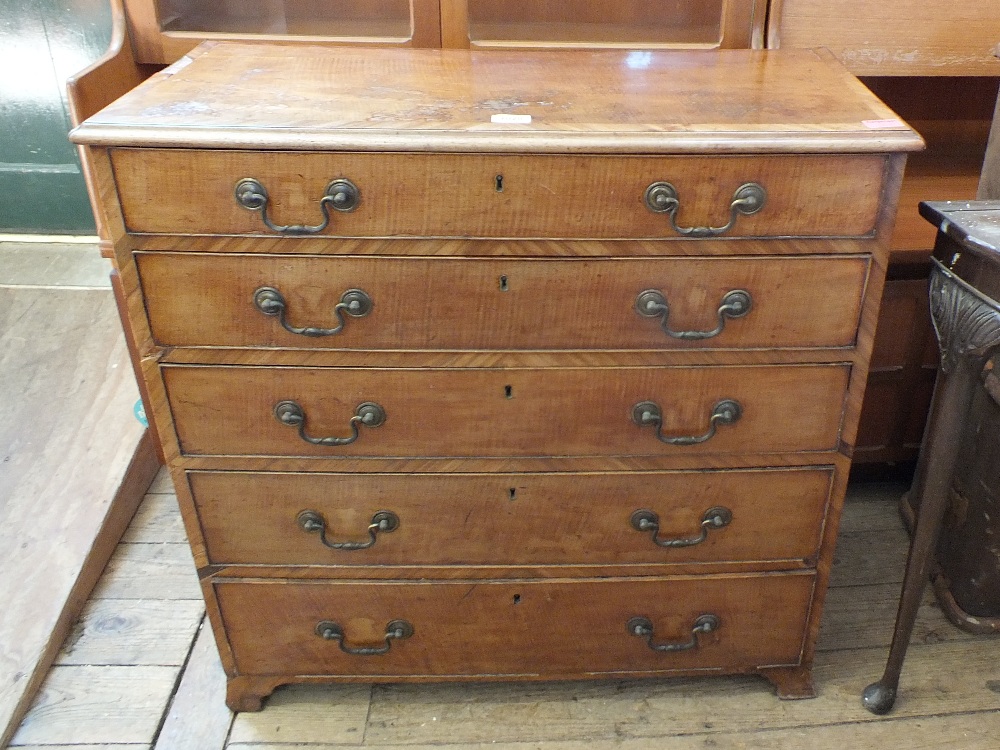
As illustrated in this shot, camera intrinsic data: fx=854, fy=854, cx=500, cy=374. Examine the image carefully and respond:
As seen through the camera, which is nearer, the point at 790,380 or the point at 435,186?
the point at 435,186

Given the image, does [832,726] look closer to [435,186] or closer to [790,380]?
[790,380]

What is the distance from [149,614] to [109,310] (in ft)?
3.30

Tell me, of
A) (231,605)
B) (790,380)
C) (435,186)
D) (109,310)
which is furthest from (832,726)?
(109,310)

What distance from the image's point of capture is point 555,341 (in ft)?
3.87

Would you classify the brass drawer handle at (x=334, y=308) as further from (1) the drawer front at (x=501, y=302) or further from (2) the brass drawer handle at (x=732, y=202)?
(2) the brass drawer handle at (x=732, y=202)

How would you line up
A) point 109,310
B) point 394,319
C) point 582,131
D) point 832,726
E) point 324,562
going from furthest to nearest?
point 109,310, point 832,726, point 324,562, point 394,319, point 582,131

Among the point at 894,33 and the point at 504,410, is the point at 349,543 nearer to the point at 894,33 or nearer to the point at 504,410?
the point at 504,410

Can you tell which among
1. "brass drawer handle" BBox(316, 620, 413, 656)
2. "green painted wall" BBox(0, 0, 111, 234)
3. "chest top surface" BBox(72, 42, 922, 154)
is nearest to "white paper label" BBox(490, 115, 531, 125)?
"chest top surface" BBox(72, 42, 922, 154)

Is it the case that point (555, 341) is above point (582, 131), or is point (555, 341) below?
below

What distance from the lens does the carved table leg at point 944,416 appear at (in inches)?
45.1

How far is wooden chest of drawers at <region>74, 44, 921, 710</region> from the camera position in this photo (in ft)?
3.49

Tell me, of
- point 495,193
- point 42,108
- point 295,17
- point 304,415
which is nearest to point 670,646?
point 304,415

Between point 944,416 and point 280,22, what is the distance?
4.52 feet

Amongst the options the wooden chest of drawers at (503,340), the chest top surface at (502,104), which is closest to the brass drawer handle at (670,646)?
the wooden chest of drawers at (503,340)
